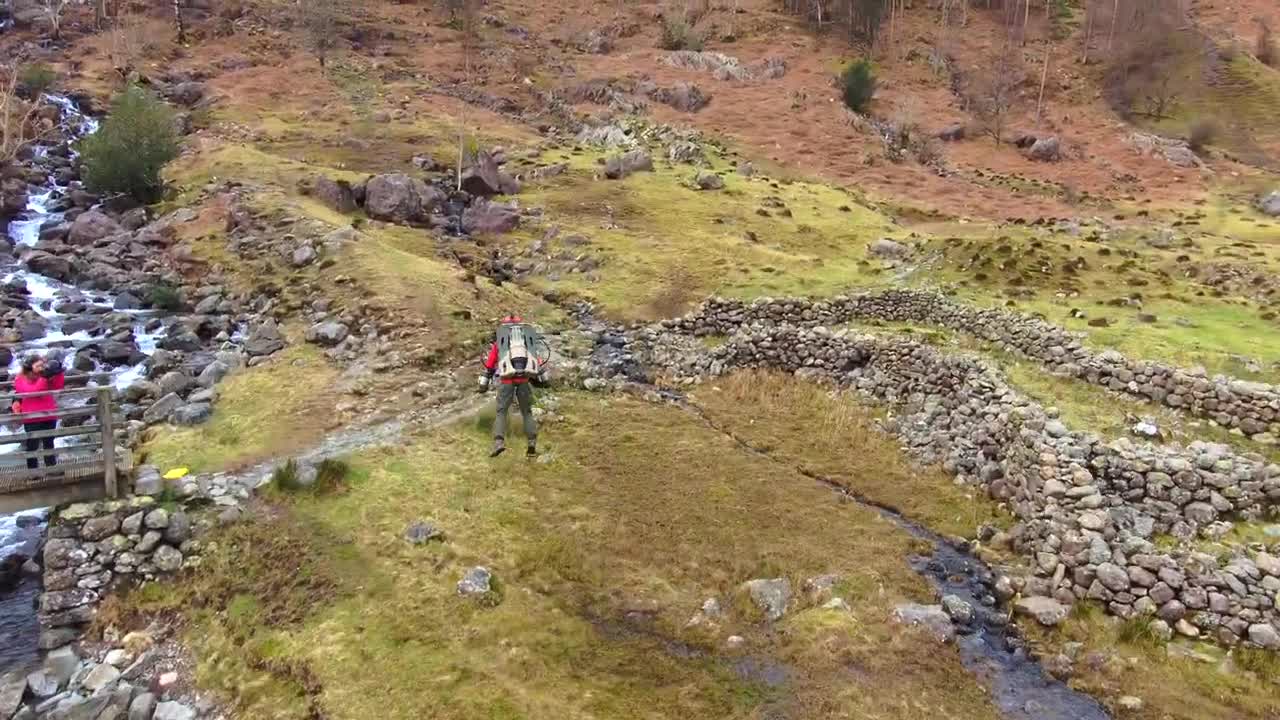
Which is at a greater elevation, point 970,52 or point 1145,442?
point 970,52

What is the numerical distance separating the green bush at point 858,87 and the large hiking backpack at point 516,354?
6422 centimetres

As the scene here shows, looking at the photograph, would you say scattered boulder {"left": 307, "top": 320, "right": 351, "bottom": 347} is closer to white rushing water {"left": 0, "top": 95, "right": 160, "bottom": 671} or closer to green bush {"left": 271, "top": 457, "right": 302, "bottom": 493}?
white rushing water {"left": 0, "top": 95, "right": 160, "bottom": 671}

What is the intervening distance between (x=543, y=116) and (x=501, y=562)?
205 feet

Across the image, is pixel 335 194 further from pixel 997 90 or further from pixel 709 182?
A: pixel 997 90

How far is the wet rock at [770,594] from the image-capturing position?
16094 millimetres

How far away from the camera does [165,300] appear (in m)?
33.9

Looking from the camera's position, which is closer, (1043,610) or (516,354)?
(1043,610)

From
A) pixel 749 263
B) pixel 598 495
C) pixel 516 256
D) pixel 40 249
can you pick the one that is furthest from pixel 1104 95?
pixel 40 249

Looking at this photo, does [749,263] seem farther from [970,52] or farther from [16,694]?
[970,52]

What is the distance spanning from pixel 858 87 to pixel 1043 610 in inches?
2687

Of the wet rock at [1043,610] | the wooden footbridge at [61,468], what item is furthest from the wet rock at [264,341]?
the wet rock at [1043,610]

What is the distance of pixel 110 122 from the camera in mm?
44531

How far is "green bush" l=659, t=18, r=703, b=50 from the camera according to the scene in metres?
89.9

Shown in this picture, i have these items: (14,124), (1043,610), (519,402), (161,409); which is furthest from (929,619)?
(14,124)
